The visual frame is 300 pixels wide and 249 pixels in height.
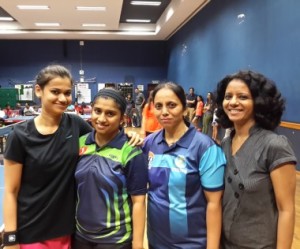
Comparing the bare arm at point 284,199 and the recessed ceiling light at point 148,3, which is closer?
the bare arm at point 284,199

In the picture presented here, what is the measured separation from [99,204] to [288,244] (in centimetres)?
91

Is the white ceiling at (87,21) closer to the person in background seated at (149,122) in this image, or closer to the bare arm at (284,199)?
the person in background seated at (149,122)

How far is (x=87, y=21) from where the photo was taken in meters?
13.8

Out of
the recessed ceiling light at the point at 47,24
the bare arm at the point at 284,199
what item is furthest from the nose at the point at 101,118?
the recessed ceiling light at the point at 47,24

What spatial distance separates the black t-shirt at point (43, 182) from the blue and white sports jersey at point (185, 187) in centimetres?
45

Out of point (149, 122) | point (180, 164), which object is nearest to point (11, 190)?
point (180, 164)

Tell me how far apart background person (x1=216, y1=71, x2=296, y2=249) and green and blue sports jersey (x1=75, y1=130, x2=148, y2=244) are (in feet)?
1.50

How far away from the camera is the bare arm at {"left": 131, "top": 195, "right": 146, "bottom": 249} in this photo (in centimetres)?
164

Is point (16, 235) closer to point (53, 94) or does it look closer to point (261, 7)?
point (53, 94)

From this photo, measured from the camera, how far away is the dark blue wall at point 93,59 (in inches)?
693

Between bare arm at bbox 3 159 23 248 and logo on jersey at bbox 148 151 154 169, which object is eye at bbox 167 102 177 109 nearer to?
logo on jersey at bbox 148 151 154 169

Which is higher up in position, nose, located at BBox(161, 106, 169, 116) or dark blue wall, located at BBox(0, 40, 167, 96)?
dark blue wall, located at BBox(0, 40, 167, 96)


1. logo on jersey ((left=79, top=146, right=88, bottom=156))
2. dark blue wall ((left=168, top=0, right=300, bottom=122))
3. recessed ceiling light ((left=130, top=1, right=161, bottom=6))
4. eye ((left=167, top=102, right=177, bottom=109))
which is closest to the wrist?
logo on jersey ((left=79, top=146, right=88, bottom=156))

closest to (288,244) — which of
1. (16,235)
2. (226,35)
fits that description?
(16,235)
